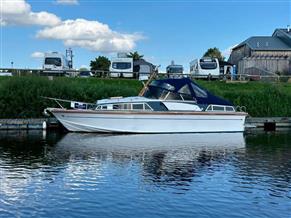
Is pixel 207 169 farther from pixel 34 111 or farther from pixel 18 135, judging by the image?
pixel 34 111

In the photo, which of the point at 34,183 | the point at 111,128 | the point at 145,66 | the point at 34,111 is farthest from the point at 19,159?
the point at 145,66

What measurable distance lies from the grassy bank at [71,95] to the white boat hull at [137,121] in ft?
12.6

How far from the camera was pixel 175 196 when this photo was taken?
1387 centimetres

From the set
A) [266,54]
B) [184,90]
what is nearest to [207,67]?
[184,90]

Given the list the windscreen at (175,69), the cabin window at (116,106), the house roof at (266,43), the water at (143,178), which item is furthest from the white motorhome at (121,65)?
the house roof at (266,43)

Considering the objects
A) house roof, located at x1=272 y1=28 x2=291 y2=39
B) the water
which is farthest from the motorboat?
house roof, located at x1=272 y1=28 x2=291 y2=39

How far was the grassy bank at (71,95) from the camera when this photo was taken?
3422 centimetres

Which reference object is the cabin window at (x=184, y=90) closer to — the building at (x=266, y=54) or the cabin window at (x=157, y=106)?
the cabin window at (x=157, y=106)

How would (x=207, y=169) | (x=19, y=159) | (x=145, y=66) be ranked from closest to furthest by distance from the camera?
(x=207, y=169) → (x=19, y=159) → (x=145, y=66)

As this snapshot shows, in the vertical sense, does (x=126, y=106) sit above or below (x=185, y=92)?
below

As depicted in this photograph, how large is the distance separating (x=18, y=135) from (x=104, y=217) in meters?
19.1

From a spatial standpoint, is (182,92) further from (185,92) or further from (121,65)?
(121,65)

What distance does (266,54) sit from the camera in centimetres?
7462

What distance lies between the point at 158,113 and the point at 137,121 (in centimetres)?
144
